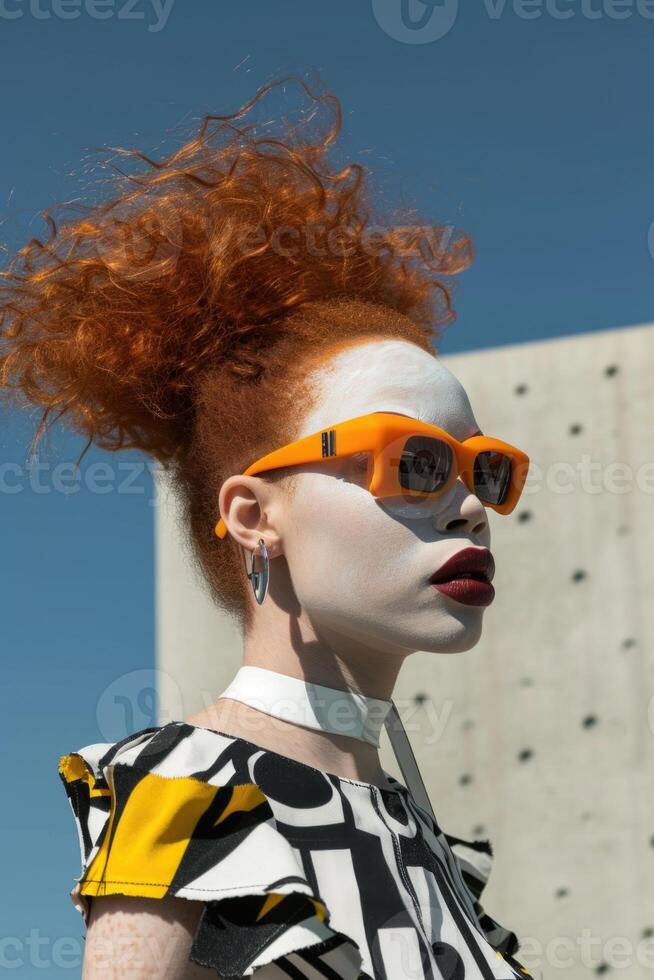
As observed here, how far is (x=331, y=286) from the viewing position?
1839 mm

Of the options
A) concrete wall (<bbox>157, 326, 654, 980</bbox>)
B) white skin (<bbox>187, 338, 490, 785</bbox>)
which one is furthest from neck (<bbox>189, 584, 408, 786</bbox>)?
concrete wall (<bbox>157, 326, 654, 980</bbox>)

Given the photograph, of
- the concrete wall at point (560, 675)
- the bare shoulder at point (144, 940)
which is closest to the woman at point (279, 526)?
the bare shoulder at point (144, 940)

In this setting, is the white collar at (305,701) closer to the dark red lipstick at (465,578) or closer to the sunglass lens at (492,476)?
the dark red lipstick at (465,578)

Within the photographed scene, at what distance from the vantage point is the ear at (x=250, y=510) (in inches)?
63.7

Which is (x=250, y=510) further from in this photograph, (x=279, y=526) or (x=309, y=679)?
(x=309, y=679)

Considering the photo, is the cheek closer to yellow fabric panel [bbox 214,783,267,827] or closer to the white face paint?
the white face paint

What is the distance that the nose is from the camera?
5.06 ft

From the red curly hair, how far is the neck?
11 centimetres

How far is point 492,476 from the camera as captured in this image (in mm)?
1662

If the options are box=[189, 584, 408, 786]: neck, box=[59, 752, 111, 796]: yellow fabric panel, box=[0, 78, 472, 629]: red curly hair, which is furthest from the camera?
box=[0, 78, 472, 629]: red curly hair

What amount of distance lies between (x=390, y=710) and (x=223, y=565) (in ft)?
1.11

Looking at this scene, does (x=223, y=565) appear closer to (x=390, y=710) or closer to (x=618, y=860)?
(x=390, y=710)

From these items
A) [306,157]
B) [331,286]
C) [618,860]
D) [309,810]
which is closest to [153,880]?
[309,810]

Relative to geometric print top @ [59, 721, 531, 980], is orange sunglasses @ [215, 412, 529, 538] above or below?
above
